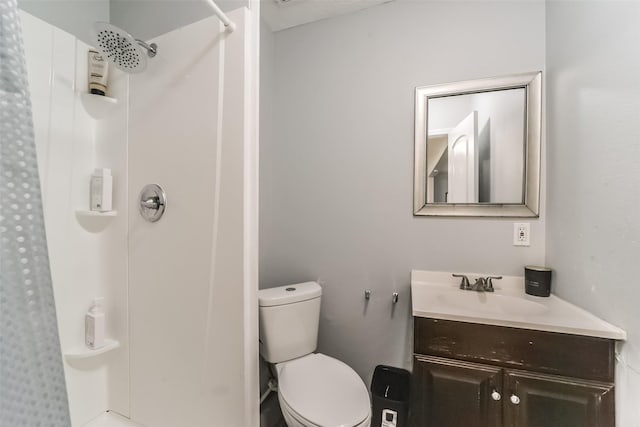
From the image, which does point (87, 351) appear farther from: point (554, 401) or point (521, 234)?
point (521, 234)

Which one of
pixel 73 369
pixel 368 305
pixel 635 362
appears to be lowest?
pixel 73 369

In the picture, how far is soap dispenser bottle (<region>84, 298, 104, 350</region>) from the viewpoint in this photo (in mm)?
1057

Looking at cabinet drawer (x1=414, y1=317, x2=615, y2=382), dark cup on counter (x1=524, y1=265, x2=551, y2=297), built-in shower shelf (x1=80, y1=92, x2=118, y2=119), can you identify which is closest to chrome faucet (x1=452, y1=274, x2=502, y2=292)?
dark cup on counter (x1=524, y1=265, x2=551, y2=297)

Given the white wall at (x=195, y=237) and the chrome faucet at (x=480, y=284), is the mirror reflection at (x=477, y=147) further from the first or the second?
the white wall at (x=195, y=237)

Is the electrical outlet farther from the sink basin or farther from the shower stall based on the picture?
the shower stall

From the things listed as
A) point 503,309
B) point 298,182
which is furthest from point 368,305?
point 298,182

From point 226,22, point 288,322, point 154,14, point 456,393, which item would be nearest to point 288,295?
point 288,322

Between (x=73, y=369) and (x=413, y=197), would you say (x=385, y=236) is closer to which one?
(x=413, y=197)

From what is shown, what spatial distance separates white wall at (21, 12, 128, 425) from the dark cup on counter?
1.88 m

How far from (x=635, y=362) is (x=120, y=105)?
6.89ft

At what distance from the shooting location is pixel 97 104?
3.63 ft

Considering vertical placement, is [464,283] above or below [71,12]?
below

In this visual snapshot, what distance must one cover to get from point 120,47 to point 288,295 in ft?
3.95

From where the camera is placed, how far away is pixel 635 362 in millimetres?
745
